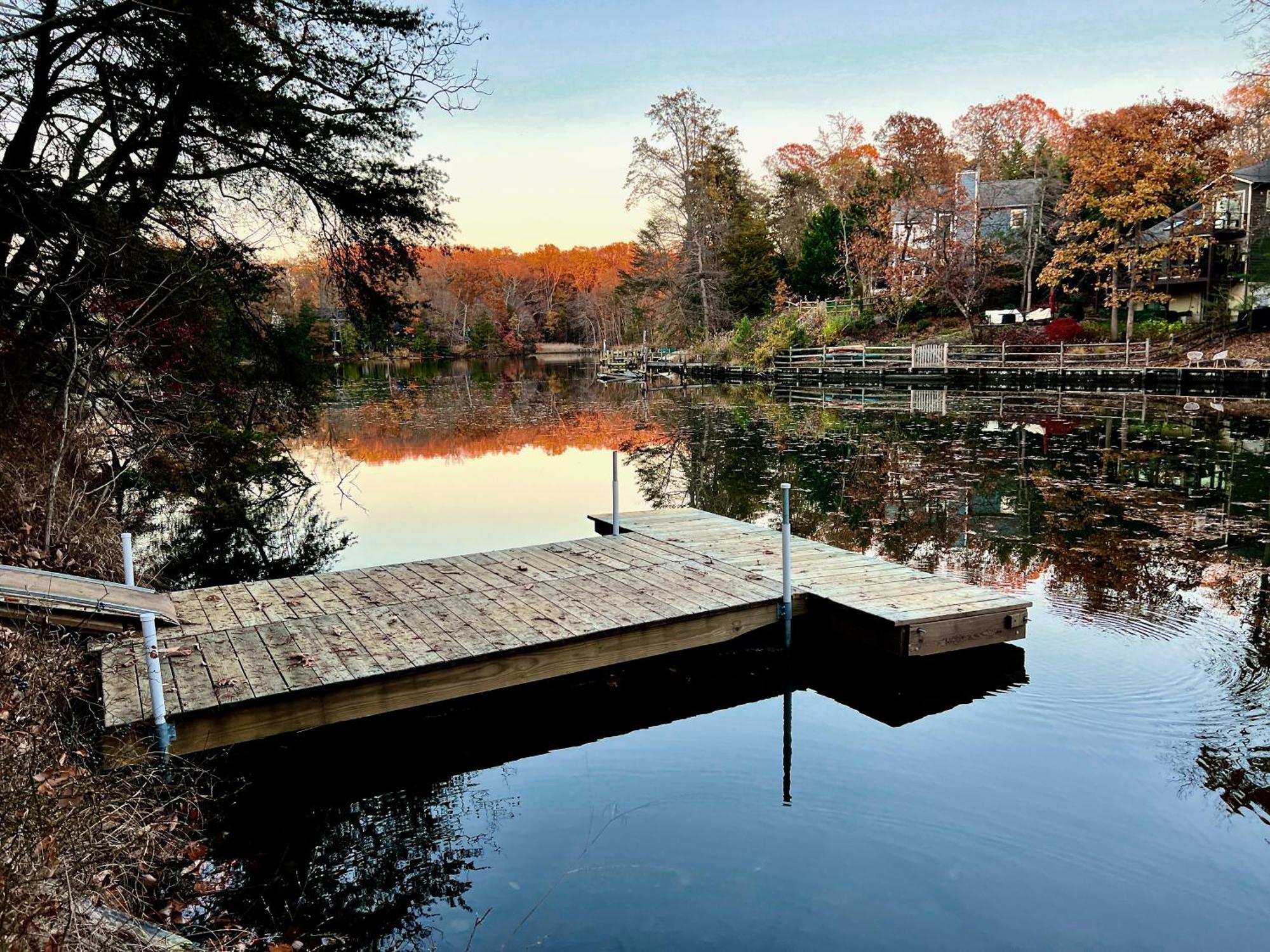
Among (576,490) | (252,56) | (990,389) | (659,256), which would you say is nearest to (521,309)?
(659,256)

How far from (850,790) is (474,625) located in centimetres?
290

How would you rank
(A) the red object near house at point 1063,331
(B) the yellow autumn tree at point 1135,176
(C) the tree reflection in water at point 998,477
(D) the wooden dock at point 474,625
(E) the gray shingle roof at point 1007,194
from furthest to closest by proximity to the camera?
(E) the gray shingle roof at point 1007,194, (A) the red object near house at point 1063,331, (B) the yellow autumn tree at point 1135,176, (C) the tree reflection in water at point 998,477, (D) the wooden dock at point 474,625

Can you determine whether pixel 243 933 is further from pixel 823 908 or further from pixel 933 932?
pixel 933 932

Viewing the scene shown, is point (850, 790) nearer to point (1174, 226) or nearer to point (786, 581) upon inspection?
point (786, 581)

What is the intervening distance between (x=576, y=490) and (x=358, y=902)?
13.7 m

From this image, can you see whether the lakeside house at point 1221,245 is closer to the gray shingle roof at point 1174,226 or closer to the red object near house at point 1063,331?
the gray shingle roof at point 1174,226

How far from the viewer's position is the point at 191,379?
12023 mm

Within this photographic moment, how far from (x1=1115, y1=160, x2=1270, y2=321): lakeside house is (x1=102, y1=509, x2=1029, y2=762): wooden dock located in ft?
117

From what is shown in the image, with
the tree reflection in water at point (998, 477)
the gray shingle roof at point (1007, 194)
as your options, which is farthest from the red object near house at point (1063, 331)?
the gray shingle roof at point (1007, 194)

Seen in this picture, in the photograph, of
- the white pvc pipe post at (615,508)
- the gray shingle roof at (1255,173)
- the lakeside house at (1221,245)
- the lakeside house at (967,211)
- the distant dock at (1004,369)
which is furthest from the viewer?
the lakeside house at (967,211)

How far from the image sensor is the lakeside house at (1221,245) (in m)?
36.9

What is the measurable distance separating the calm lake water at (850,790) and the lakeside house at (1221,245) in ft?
97.3

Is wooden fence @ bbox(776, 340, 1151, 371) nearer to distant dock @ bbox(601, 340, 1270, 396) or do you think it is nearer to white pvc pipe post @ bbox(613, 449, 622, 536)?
distant dock @ bbox(601, 340, 1270, 396)

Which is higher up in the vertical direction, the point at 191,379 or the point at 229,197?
the point at 229,197
